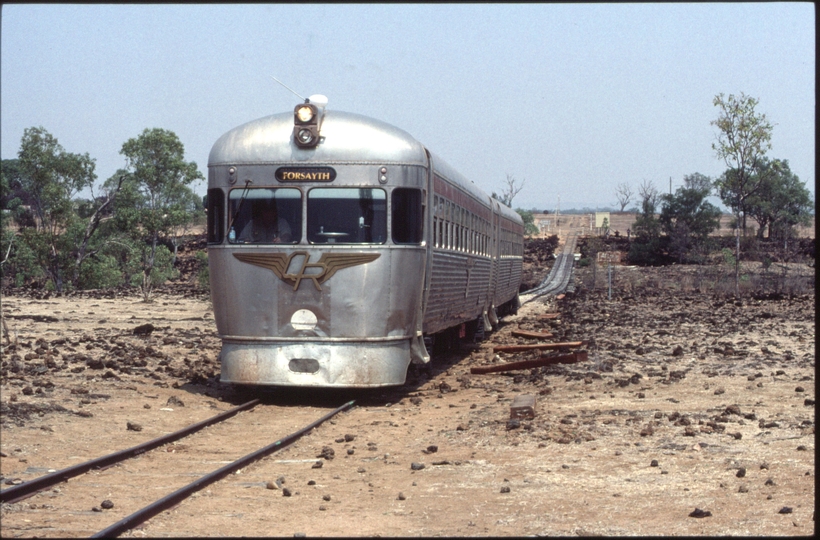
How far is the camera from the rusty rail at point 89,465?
22.9ft

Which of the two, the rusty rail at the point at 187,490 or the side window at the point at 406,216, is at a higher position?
the side window at the point at 406,216

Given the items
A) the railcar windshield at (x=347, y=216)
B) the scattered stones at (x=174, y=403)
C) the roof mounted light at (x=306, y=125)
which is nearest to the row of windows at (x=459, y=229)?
the railcar windshield at (x=347, y=216)

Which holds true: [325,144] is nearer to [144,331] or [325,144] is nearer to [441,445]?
[441,445]

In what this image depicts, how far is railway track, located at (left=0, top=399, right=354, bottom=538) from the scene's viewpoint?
21.3 feet

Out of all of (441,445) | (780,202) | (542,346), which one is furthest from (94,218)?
(780,202)

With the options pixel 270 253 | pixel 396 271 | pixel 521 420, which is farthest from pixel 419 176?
pixel 521 420

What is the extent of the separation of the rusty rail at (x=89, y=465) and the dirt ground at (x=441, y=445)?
0.09 meters

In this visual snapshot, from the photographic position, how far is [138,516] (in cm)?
622

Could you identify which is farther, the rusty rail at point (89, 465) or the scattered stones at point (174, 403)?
the scattered stones at point (174, 403)

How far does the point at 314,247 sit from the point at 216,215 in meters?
1.28

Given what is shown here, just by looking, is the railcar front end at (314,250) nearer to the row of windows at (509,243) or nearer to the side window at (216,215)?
the side window at (216,215)

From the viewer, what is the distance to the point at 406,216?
470 inches

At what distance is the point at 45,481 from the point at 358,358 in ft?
15.9

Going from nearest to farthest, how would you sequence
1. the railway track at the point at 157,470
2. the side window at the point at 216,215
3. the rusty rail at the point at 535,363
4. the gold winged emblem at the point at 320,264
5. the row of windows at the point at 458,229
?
the railway track at the point at 157,470, the gold winged emblem at the point at 320,264, the side window at the point at 216,215, the row of windows at the point at 458,229, the rusty rail at the point at 535,363
